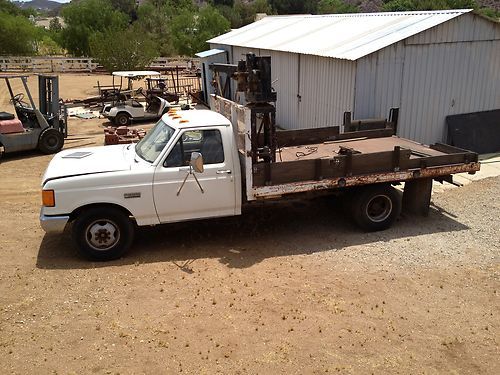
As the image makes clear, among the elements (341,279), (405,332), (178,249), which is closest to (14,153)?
(178,249)

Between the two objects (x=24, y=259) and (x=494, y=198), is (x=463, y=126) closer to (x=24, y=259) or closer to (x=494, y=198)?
(x=494, y=198)

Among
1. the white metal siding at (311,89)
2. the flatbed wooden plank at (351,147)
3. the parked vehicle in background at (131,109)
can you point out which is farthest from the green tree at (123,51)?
the flatbed wooden plank at (351,147)

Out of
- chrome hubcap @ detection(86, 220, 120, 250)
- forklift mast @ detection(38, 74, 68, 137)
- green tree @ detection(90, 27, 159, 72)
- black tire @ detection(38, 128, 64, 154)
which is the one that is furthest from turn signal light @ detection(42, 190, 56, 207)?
green tree @ detection(90, 27, 159, 72)

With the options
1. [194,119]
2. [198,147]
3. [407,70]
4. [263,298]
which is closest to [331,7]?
[407,70]

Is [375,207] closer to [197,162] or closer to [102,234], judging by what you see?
[197,162]

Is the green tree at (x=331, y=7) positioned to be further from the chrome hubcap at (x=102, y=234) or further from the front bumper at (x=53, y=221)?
the front bumper at (x=53, y=221)

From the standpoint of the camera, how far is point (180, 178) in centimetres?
732

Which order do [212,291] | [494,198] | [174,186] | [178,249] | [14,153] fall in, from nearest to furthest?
[212,291], [174,186], [178,249], [494,198], [14,153]

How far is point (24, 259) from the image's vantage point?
7.52 m

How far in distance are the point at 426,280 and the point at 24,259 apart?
19.1ft

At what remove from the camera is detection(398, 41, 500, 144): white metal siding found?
12391mm

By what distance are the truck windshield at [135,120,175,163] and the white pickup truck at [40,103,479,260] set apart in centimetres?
2

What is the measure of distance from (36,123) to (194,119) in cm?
862

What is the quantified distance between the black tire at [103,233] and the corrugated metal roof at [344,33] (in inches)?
272
